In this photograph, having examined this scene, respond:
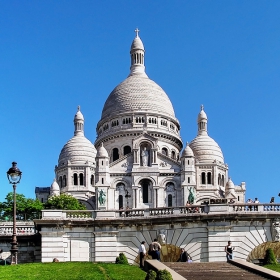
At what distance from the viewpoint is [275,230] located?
1417 inches

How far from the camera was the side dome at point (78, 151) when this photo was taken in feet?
384

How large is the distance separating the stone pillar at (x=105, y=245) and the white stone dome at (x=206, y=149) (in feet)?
258

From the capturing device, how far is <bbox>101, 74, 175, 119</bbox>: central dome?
122 metres

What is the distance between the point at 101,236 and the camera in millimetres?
37750

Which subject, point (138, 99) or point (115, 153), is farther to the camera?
point (138, 99)

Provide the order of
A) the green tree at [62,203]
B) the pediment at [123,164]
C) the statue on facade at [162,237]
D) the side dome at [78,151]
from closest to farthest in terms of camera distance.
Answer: the statue on facade at [162,237] < the green tree at [62,203] < the pediment at [123,164] < the side dome at [78,151]

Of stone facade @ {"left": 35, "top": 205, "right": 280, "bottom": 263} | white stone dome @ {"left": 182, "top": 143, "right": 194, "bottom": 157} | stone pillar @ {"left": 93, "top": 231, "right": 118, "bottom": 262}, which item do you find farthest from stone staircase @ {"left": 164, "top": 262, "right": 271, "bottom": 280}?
white stone dome @ {"left": 182, "top": 143, "right": 194, "bottom": 157}

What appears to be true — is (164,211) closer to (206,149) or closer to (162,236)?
(162,236)

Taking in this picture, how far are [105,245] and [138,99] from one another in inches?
3419

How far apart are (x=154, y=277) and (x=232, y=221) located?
48.5 ft

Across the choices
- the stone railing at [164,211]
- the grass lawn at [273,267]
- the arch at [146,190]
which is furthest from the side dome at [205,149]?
the grass lawn at [273,267]

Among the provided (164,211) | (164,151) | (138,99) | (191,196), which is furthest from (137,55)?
(164,211)

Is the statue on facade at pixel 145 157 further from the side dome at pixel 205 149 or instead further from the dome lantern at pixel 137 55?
the dome lantern at pixel 137 55

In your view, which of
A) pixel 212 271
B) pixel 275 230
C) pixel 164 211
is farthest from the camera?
pixel 164 211
